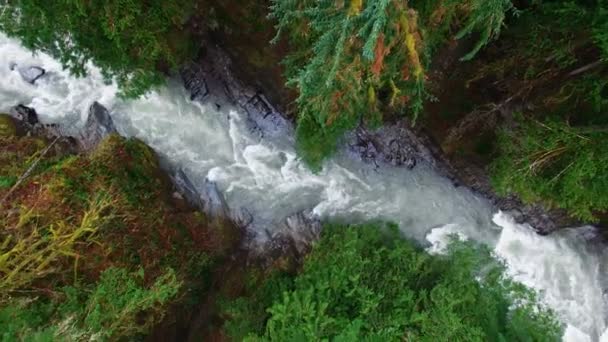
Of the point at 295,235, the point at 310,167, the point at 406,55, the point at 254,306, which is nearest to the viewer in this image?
the point at 406,55

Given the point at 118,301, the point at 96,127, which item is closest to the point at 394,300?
the point at 118,301

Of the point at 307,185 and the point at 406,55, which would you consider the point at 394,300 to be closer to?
the point at 307,185

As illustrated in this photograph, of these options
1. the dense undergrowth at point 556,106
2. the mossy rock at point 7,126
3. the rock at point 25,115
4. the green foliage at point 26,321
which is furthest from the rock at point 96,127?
the dense undergrowth at point 556,106

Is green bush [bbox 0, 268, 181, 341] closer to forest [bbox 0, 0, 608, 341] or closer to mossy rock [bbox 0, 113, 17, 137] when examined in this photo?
forest [bbox 0, 0, 608, 341]

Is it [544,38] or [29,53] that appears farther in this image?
[29,53]

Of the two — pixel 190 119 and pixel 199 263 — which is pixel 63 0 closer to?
pixel 190 119

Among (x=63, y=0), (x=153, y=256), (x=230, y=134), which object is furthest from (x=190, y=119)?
(x=63, y=0)
